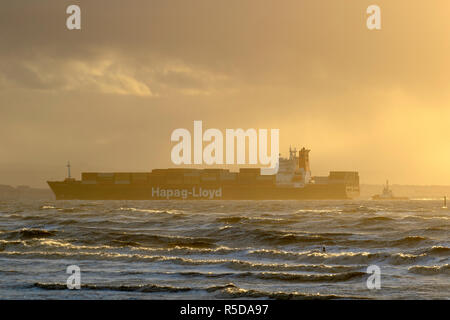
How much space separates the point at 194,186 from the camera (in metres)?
125

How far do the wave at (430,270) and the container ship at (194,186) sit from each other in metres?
106

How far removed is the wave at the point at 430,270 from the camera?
16.8 m

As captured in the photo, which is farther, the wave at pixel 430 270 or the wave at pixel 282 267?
the wave at pixel 282 267

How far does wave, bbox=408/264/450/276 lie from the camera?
55.0 ft

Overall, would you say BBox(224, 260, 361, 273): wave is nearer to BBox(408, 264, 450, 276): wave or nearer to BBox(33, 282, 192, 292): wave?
BBox(408, 264, 450, 276): wave

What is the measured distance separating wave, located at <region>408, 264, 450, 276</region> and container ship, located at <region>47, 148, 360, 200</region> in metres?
106

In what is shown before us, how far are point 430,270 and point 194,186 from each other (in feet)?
358

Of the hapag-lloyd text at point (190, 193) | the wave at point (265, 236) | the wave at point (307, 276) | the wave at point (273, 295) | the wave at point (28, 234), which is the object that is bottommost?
the hapag-lloyd text at point (190, 193)

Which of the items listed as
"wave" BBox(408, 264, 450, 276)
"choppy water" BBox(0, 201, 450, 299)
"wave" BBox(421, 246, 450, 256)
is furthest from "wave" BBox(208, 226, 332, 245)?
"wave" BBox(408, 264, 450, 276)

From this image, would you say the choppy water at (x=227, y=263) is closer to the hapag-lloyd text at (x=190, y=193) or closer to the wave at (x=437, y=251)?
the wave at (x=437, y=251)

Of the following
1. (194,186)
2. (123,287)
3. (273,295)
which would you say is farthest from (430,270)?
(194,186)

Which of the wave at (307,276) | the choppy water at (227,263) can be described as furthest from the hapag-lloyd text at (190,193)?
the wave at (307,276)
